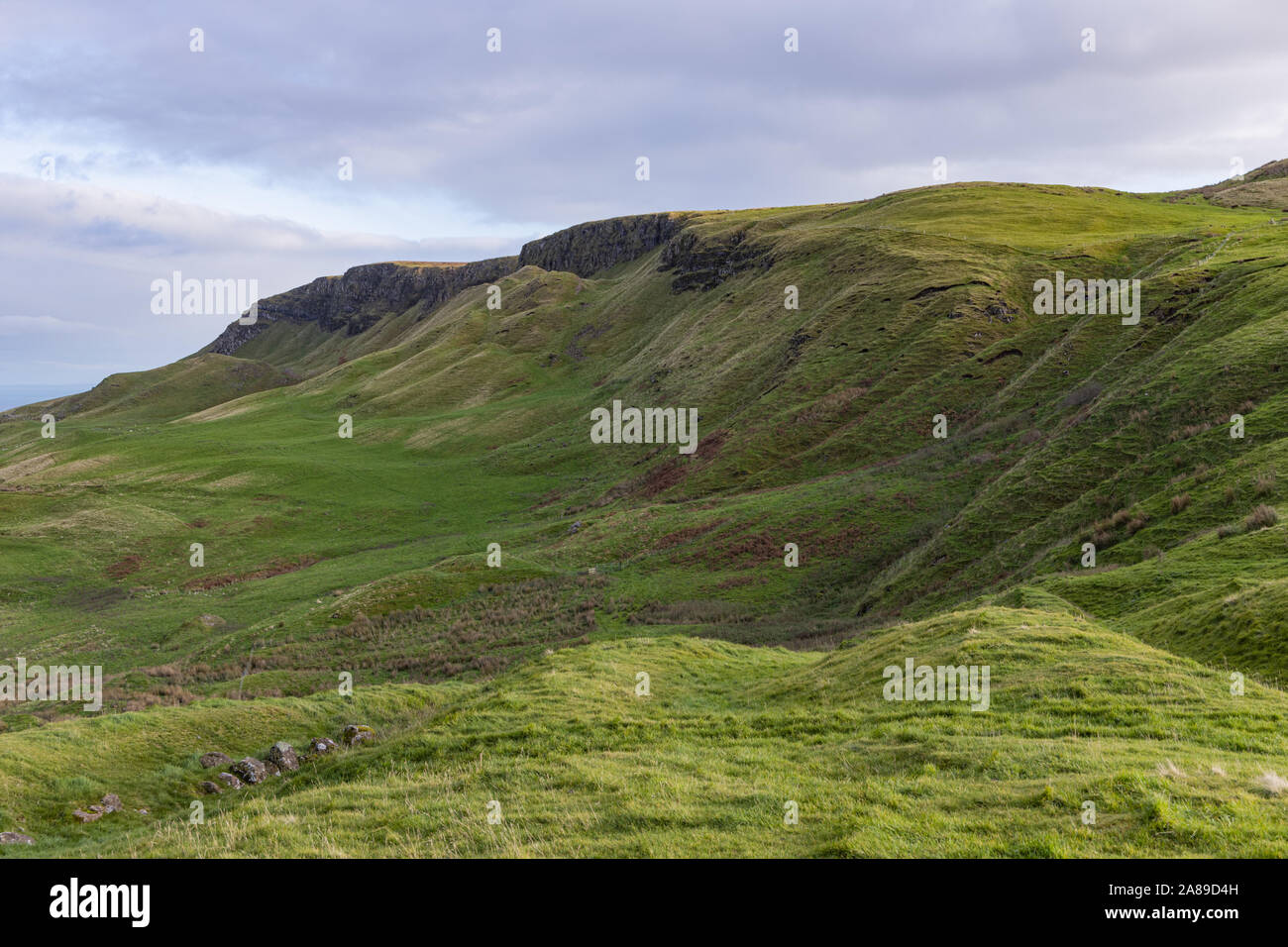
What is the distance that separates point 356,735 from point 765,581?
28987mm

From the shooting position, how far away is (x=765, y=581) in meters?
45.8

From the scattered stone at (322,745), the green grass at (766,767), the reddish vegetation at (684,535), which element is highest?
the reddish vegetation at (684,535)

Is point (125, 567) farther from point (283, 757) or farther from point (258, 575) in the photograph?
point (283, 757)

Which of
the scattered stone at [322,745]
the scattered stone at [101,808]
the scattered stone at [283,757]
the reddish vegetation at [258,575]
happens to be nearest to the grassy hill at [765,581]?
the scattered stone at [101,808]

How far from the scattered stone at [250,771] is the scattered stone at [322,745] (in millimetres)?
1653

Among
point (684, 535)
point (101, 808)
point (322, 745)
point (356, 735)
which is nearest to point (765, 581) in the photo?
point (684, 535)

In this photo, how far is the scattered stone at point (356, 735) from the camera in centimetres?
2188

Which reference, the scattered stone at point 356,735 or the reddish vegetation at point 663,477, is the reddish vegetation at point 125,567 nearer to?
the reddish vegetation at point 663,477

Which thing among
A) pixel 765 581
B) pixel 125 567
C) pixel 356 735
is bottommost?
pixel 356 735

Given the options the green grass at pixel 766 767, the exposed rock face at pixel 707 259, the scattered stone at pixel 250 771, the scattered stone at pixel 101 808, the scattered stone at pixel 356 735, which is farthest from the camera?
the exposed rock face at pixel 707 259

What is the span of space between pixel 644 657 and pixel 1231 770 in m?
17.6

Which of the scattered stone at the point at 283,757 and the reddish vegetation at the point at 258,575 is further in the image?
the reddish vegetation at the point at 258,575

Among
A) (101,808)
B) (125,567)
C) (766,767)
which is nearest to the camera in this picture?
(766,767)

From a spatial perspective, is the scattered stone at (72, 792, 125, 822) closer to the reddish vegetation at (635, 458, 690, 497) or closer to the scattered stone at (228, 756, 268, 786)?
the scattered stone at (228, 756, 268, 786)
